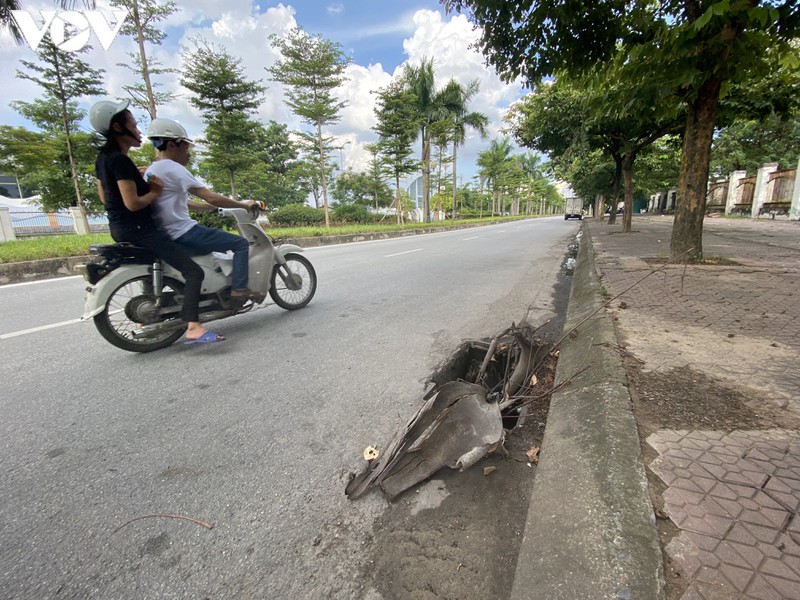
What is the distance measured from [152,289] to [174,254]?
38 centimetres

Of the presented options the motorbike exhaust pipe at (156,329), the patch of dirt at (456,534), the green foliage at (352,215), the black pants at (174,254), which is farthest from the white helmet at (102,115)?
the green foliage at (352,215)

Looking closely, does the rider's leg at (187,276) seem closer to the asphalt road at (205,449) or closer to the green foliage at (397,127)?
the asphalt road at (205,449)

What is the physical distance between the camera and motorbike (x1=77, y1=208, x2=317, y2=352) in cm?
290

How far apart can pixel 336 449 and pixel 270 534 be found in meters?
0.51

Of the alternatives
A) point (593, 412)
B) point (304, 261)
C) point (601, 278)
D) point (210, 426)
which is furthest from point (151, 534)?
point (601, 278)

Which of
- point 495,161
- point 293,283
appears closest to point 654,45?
point 293,283

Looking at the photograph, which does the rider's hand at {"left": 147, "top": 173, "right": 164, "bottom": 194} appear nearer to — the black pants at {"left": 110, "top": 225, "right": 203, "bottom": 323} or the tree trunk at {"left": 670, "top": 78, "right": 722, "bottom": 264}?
the black pants at {"left": 110, "top": 225, "right": 203, "bottom": 323}

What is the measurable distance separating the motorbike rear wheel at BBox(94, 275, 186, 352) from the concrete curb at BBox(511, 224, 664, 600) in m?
2.99

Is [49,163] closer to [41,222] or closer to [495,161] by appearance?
[41,222]

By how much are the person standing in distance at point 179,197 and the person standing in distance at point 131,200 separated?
8 cm

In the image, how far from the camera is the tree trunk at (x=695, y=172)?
4980 millimetres

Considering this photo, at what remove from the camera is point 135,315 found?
10.0 feet

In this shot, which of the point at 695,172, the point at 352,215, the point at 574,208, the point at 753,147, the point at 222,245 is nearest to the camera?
the point at 222,245

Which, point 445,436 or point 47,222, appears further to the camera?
point 47,222
